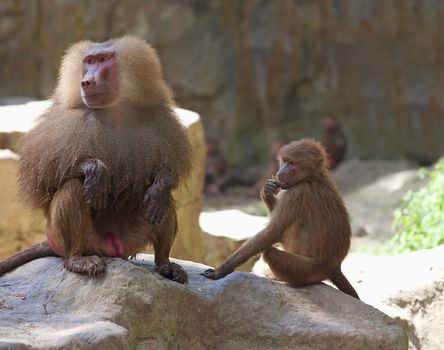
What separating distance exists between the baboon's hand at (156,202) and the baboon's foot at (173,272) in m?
0.26

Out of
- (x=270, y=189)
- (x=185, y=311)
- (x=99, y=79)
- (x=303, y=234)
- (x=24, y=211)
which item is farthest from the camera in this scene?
(x=24, y=211)

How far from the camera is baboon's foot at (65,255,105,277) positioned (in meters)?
3.57

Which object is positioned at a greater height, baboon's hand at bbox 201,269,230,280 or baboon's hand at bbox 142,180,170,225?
baboon's hand at bbox 142,180,170,225

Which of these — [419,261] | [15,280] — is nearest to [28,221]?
[15,280]

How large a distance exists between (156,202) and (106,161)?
0.89 feet

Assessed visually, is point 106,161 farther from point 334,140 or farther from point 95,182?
point 334,140

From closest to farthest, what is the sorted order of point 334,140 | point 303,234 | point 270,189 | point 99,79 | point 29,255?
point 99,79 < point 29,255 < point 303,234 < point 270,189 < point 334,140

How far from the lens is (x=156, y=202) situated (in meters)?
3.73

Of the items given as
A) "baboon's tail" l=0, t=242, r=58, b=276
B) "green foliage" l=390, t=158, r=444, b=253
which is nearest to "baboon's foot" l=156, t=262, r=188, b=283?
"baboon's tail" l=0, t=242, r=58, b=276

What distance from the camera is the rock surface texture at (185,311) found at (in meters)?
3.34

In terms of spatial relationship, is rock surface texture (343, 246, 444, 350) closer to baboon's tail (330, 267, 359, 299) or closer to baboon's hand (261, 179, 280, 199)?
baboon's tail (330, 267, 359, 299)

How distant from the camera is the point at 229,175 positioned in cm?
1108

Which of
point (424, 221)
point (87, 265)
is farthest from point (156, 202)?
point (424, 221)

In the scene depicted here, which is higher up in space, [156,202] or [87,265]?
[156,202]
